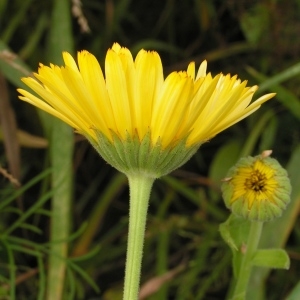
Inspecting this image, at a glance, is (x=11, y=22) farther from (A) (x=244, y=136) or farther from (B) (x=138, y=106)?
(B) (x=138, y=106)

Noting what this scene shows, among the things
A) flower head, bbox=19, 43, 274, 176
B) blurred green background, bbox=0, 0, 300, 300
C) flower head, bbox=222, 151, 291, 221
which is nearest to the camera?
flower head, bbox=19, 43, 274, 176

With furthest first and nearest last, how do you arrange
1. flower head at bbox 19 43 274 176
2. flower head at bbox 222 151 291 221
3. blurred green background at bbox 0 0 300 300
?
blurred green background at bbox 0 0 300 300, flower head at bbox 222 151 291 221, flower head at bbox 19 43 274 176

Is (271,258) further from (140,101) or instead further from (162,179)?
(162,179)

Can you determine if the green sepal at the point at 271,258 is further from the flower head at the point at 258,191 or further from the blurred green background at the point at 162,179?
the blurred green background at the point at 162,179

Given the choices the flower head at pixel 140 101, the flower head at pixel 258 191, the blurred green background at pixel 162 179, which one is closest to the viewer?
the flower head at pixel 140 101

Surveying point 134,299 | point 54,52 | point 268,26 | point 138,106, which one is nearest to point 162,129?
point 138,106

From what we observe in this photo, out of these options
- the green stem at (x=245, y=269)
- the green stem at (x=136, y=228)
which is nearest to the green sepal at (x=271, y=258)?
the green stem at (x=245, y=269)

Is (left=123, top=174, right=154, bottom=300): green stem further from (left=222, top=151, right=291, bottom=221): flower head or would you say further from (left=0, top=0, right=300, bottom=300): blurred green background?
(left=0, top=0, right=300, bottom=300): blurred green background

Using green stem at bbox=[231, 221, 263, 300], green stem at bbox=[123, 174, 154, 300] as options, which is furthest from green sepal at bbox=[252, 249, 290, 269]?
green stem at bbox=[123, 174, 154, 300]
